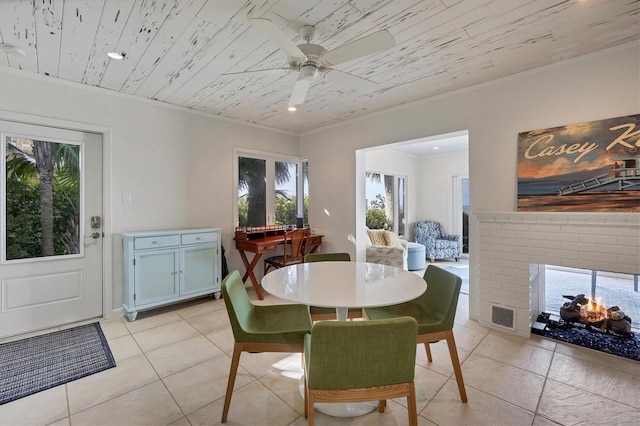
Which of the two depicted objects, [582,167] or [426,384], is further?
[582,167]

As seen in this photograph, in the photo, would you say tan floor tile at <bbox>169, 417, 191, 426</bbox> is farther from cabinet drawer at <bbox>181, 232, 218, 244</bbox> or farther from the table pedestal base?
cabinet drawer at <bbox>181, 232, 218, 244</bbox>

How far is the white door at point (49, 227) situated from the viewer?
2.71 m

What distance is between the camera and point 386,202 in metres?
6.67

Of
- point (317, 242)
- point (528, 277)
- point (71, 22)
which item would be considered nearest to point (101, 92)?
point (71, 22)

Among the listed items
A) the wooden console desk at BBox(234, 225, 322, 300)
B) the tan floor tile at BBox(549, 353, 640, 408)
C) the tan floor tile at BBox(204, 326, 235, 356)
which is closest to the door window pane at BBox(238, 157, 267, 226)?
the wooden console desk at BBox(234, 225, 322, 300)

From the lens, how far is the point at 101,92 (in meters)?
3.08

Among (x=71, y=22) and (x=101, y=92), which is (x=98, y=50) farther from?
(x=101, y=92)

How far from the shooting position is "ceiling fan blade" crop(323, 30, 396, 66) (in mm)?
1645

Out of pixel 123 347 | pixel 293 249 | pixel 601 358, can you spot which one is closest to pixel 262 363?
pixel 123 347

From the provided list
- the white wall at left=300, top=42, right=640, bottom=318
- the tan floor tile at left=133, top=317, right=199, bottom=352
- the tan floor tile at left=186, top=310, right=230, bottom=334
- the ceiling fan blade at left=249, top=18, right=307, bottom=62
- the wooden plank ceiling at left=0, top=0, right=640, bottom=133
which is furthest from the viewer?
the tan floor tile at left=186, top=310, right=230, bottom=334

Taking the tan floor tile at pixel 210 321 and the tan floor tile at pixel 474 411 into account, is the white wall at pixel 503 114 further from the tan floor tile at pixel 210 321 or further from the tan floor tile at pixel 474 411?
the tan floor tile at pixel 210 321

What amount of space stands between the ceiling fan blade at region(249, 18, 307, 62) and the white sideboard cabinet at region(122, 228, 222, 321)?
2.44m

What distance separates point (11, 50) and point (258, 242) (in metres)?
2.77

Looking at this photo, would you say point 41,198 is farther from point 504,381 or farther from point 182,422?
point 504,381
